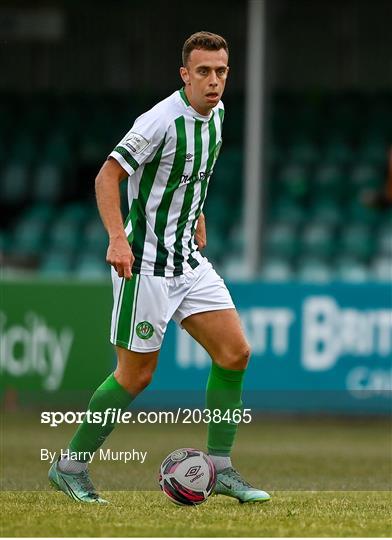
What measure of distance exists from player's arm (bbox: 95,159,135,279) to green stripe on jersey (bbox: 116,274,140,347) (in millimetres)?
293

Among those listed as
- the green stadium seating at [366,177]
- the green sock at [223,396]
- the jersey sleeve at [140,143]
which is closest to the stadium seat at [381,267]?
the green stadium seating at [366,177]

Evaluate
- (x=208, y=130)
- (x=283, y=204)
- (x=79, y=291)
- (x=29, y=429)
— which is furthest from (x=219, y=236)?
(x=208, y=130)

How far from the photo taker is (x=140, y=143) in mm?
6180

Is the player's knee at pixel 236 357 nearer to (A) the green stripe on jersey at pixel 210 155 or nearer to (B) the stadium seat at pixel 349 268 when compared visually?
(A) the green stripe on jersey at pixel 210 155

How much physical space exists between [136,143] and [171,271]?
62 cm

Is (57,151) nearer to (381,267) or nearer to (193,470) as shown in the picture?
(381,267)

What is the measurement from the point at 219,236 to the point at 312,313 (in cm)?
405

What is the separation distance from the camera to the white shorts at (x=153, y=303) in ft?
20.6

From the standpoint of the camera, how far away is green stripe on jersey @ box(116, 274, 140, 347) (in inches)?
248

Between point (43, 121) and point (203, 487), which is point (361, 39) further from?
point (203, 487)

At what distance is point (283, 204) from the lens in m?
16.8

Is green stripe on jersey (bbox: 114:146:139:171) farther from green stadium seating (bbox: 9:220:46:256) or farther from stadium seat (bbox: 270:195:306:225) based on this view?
green stadium seating (bbox: 9:220:46:256)

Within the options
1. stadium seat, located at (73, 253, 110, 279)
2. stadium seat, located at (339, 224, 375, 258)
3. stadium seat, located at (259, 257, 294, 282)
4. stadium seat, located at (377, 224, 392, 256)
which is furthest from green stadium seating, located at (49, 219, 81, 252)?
stadium seat, located at (377, 224, 392, 256)

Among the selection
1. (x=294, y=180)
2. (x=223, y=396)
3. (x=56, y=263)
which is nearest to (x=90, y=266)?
(x=56, y=263)
